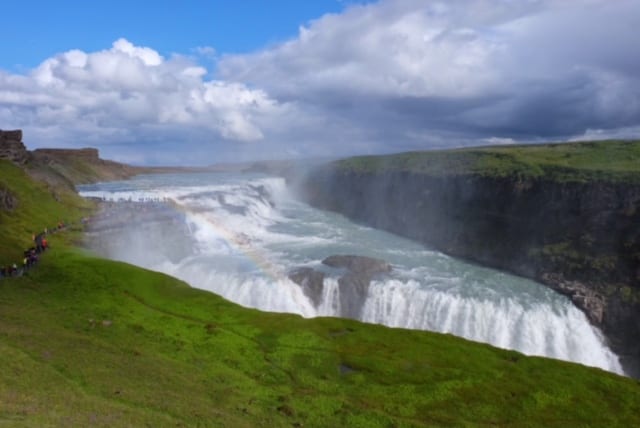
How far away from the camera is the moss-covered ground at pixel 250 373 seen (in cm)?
1709

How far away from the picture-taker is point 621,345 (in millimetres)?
43500

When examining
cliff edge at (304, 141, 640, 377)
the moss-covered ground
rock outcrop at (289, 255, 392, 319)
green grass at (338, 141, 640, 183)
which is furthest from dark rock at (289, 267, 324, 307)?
green grass at (338, 141, 640, 183)

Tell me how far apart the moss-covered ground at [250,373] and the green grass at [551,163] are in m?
45.1

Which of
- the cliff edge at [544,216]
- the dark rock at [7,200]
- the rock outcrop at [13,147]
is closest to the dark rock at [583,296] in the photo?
the cliff edge at [544,216]

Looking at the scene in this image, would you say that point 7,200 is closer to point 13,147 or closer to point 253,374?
point 13,147

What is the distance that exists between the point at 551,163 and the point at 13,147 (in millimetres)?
86088

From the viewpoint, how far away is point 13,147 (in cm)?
7825

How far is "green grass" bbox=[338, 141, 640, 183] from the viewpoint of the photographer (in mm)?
62562

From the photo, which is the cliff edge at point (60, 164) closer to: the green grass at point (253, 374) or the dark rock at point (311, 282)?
the dark rock at point (311, 282)

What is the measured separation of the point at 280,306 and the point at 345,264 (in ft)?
33.3

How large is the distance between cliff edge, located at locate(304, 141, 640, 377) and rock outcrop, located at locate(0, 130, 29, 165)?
207 ft

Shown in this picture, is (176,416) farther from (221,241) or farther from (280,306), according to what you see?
(221,241)

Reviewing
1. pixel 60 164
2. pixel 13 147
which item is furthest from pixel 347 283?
pixel 60 164

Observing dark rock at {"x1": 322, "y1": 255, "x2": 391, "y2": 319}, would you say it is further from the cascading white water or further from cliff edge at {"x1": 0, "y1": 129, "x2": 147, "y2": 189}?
cliff edge at {"x1": 0, "y1": 129, "x2": 147, "y2": 189}
